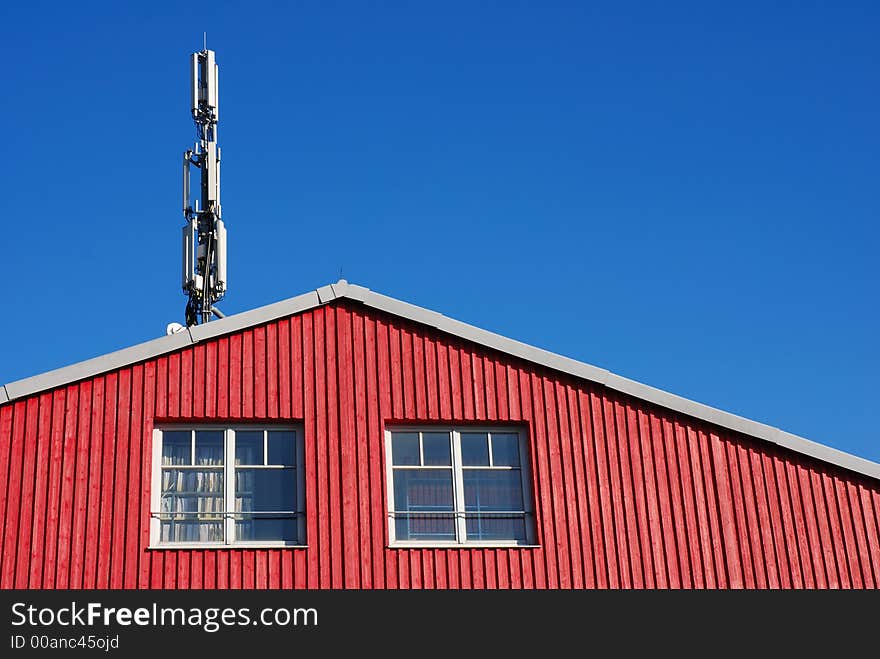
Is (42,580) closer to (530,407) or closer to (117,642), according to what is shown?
(117,642)

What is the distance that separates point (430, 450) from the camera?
1698cm

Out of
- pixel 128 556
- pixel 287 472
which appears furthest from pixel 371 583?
pixel 128 556

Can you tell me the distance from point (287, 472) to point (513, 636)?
3.73 metres

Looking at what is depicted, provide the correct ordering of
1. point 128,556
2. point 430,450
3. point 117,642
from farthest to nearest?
point 430,450 → point 128,556 → point 117,642

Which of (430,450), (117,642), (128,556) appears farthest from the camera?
(430,450)

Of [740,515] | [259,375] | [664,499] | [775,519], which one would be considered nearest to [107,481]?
[259,375]

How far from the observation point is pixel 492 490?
16.9m

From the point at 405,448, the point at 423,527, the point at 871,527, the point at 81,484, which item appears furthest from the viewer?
the point at 871,527

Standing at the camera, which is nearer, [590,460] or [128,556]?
[128,556]

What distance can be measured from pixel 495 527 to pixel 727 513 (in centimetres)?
328

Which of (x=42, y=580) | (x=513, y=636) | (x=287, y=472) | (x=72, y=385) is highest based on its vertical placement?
(x=72, y=385)

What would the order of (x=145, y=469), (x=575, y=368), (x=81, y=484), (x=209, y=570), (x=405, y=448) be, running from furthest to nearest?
(x=575, y=368)
(x=405, y=448)
(x=145, y=469)
(x=81, y=484)
(x=209, y=570)

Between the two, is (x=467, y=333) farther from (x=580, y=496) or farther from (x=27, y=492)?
(x=27, y=492)

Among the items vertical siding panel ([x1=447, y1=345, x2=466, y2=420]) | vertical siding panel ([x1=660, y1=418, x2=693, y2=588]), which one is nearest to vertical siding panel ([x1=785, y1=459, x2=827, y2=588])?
vertical siding panel ([x1=660, y1=418, x2=693, y2=588])
